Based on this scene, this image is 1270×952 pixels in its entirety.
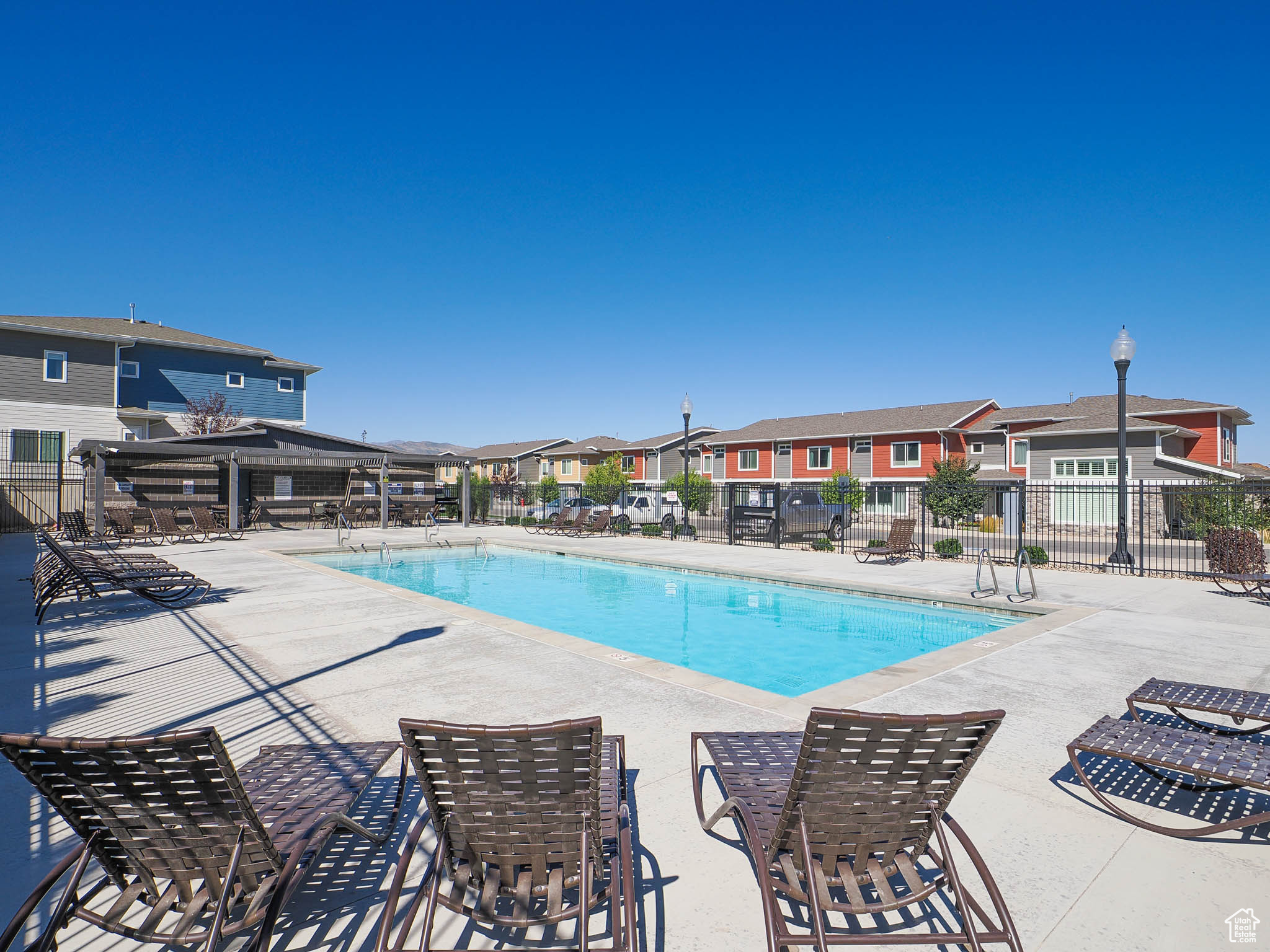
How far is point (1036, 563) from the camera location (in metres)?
14.9

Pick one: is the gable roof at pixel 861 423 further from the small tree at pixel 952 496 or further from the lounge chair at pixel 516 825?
the lounge chair at pixel 516 825

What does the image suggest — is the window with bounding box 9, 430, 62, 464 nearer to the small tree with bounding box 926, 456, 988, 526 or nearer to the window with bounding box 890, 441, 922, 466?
the small tree with bounding box 926, 456, 988, 526

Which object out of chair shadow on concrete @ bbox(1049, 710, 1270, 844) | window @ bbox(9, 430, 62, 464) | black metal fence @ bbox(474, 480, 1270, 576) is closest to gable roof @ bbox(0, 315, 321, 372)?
window @ bbox(9, 430, 62, 464)

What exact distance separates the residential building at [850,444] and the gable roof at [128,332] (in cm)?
2441

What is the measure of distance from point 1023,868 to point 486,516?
30.2 m

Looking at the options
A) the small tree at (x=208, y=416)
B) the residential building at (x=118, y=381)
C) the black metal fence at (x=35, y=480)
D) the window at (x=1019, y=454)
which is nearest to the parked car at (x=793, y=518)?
the window at (x=1019, y=454)

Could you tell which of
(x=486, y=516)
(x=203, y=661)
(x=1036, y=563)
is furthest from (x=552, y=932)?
(x=486, y=516)

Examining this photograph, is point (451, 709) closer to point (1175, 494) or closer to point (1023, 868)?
point (1023, 868)

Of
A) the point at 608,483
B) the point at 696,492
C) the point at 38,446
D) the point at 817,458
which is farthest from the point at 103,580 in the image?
the point at 817,458

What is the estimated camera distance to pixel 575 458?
178 ft

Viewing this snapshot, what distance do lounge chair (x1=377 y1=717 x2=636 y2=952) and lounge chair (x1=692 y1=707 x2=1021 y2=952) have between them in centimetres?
61

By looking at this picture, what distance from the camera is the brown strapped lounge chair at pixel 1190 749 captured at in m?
3.29

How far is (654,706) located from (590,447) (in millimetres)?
48597

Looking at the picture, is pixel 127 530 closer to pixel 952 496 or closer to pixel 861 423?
pixel 952 496
